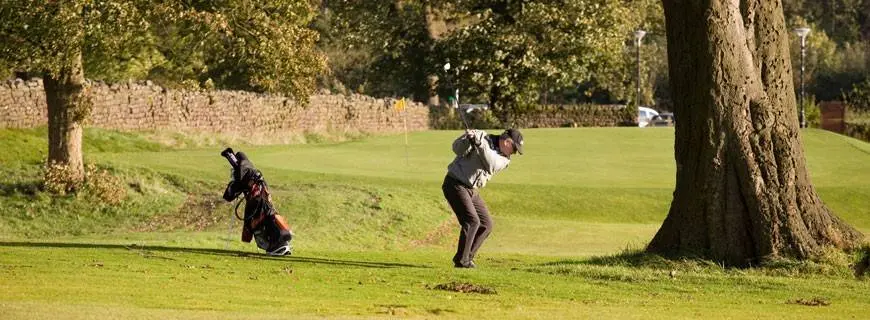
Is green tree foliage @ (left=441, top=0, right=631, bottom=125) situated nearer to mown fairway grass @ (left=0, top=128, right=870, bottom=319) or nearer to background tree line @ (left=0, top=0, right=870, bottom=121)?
background tree line @ (left=0, top=0, right=870, bottom=121)

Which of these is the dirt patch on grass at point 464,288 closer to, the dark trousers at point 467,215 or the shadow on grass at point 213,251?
the dark trousers at point 467,215

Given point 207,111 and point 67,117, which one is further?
point 207,111

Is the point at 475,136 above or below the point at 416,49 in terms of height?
below

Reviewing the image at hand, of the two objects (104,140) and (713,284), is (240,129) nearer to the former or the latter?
(104,140)

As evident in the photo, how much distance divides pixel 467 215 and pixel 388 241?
7.31 m

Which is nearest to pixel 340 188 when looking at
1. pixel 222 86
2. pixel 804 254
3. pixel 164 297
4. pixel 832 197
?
pixel 832 197

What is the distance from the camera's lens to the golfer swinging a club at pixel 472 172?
17547mm

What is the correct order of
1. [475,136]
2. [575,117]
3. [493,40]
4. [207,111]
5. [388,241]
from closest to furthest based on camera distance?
[475,136] → [388,241] → [207,111] → [493,40] → [575,117]

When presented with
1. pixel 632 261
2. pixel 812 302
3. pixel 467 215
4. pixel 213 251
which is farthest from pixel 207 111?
pixel 812 302

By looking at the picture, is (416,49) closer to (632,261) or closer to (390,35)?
(390,35)

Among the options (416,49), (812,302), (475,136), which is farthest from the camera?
(416,49)

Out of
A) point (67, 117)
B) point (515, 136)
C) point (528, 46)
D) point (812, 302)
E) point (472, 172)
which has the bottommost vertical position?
point (812, 302)

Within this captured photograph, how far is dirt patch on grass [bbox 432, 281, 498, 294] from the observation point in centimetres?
1509

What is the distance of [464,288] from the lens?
15.2 metres
